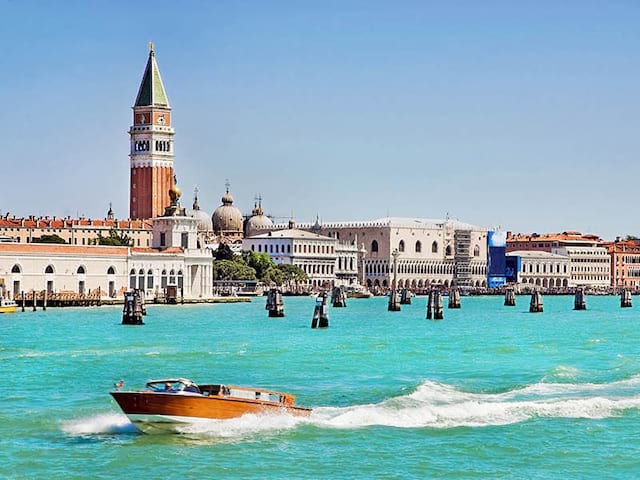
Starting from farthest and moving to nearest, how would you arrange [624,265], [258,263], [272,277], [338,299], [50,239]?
[624,265] → [258,263] → [272,277] → [50,239] → [338,299]

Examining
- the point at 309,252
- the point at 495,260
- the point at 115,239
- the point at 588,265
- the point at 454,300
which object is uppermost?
the point at 115,239

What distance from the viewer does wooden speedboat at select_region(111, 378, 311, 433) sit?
2086 cm

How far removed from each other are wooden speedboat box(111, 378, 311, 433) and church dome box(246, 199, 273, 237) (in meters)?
106

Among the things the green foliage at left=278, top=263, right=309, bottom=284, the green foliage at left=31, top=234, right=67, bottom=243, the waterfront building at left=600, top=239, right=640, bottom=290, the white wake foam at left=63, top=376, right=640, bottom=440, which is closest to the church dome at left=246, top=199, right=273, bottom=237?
the green foliage at left=278, top=263, right=309, bottom=284

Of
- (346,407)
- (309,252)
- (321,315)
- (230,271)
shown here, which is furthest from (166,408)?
(309,252)

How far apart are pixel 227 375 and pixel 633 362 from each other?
10.6 metres

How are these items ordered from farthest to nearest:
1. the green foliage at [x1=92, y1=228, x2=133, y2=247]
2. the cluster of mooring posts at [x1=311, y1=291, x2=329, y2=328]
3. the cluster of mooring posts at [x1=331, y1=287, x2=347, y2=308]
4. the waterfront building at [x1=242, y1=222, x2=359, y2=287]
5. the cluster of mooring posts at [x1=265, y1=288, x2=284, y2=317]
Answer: the waterfront building at [x1=242, y1=222, x2=359, y2=287] < the green foliage at [x1=92, y1=228, x2=133, y2=247] < the cluster of mooring posts at [x1=331, y1=287, x2=347, y2=308] < the cluster of mooring posts at [x1=265, y1=288, x2=284, y2=317] < the cluster of mooring posts at [x1=311, y1=291, x2=329, y2=328]

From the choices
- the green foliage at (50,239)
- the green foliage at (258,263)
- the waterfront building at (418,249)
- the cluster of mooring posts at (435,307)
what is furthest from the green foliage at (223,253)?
the cluster of mooring posts at (435,307)

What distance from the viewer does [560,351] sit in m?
40.8

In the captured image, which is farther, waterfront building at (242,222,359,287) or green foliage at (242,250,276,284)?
waterfront building at (242,222,359,287)

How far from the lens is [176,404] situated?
20.9m

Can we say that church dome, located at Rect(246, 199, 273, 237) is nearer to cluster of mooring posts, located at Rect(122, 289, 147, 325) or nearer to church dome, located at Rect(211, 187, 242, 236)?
church dome, located at Rect(211, 187, 242, 236)

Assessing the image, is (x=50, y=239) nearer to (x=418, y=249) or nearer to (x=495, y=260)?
(x=418, y=249)

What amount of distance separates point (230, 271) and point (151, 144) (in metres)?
13.8
